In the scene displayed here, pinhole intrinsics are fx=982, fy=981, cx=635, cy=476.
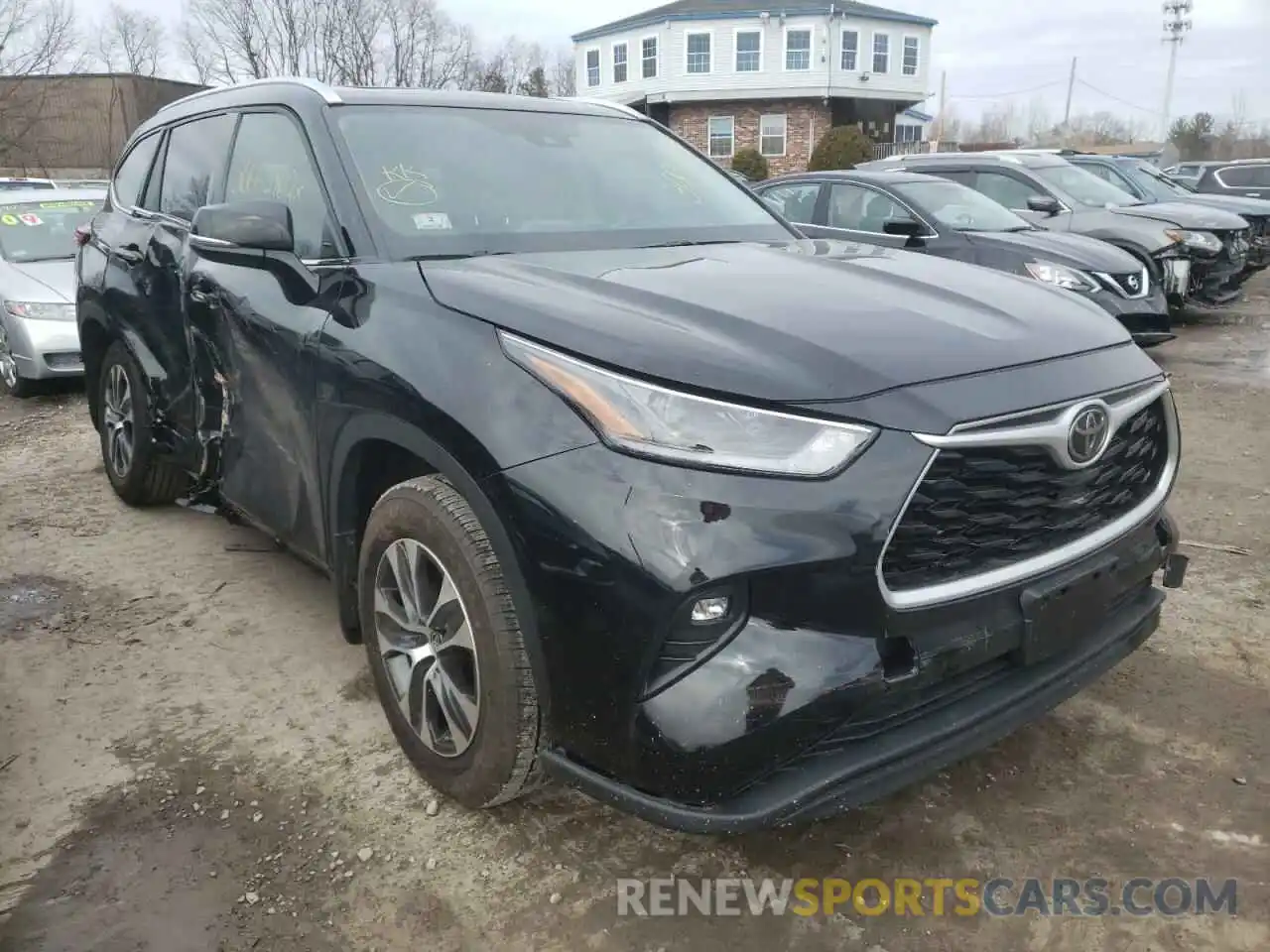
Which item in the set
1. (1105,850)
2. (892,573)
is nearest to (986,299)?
(892,573)

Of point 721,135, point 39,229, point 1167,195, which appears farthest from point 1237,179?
point 721,135

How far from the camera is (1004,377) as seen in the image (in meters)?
2.08

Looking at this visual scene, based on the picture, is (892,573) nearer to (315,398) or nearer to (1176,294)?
(315,398)

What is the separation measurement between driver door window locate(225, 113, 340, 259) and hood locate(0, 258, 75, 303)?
15.6 feet

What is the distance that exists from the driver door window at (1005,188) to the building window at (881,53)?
101ft

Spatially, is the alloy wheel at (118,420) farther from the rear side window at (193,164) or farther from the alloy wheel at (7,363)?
the alloy wheel at (7,363)

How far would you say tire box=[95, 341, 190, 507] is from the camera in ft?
13.9

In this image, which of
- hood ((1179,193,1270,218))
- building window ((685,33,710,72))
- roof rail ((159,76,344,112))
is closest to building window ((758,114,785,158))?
building window ((685,33,710,72))

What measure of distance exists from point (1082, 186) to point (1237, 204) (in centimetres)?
381

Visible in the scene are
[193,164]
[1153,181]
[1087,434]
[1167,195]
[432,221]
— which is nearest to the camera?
[1087,434]

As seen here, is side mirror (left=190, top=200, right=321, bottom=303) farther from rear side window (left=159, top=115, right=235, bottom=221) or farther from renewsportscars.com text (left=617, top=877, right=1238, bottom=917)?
renewsportscars.com text (left=617, top=877, right=1238, bottom=917)

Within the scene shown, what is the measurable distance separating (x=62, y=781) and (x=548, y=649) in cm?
169

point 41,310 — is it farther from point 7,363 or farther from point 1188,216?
point 1188,216

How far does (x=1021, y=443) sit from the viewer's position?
201cm
